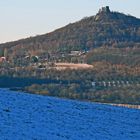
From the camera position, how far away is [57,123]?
30.6 metres

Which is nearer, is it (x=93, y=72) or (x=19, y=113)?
(x=19, y=113)

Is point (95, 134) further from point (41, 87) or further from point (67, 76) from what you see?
point (67, 76)

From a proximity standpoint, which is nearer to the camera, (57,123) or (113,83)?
(57,123)

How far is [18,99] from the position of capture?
126 ft

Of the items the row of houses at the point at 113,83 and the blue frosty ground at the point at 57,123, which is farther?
the row of houses at the point at 113,83

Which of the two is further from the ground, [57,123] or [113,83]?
[57,123]

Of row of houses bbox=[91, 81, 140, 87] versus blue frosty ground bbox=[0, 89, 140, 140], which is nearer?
blue frosty ground bbox=[0, 89, 140, 140]

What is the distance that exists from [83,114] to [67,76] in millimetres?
127289

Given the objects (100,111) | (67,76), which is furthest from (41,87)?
(100,111)

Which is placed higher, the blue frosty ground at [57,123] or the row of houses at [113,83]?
the blue frosty ground at [57,123]

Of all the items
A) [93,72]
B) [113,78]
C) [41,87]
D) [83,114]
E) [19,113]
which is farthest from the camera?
[93,72]

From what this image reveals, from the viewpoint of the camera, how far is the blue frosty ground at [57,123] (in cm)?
2652

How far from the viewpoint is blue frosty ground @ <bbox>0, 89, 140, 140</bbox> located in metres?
26.5

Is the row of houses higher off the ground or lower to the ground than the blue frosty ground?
lower
